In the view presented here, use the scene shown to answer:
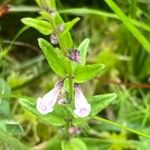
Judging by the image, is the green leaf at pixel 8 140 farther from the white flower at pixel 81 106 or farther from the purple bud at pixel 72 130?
the white flower at pixel 81 106

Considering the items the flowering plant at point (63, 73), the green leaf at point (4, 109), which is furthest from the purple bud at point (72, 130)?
the green leaf at point (4, 109)

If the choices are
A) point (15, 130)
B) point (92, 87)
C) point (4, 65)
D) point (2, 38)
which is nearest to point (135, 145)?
point (92, 87)

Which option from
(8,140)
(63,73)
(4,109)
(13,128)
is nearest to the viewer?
(63,73)

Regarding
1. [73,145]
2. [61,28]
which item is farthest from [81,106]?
[73,145]

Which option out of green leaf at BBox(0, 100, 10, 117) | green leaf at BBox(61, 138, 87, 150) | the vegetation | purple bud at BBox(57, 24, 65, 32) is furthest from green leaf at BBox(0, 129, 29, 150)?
purple bud at BBox(57, 24, 65, 32)

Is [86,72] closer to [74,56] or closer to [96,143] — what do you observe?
[74,56]

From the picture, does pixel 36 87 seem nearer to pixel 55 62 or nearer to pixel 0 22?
pixel 0 22
